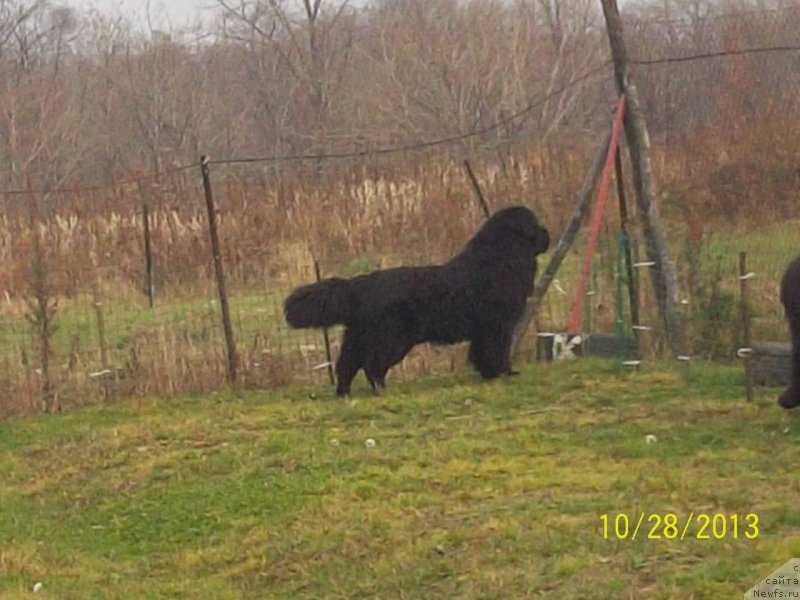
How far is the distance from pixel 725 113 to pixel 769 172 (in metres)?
5.04

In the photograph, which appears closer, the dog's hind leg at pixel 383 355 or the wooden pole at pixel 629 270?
the dog's hind leg at pixel 383 355

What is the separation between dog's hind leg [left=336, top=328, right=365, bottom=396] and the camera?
11.2 meters

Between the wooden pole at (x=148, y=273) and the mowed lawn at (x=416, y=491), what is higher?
the wooden pole at (x=148, y=273)

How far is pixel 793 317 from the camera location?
8625 millimetres

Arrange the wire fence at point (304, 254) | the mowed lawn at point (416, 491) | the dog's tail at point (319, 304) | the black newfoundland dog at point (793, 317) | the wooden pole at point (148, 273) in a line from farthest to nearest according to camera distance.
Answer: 1. the wooden pole at point (148, 273)
2. the wire fence at point (304, 254)
3. the dog's tail at point (319, 304)
4. the black newfoundland dog at point (793, 317)
5. the mowed lawn at point (416, 491)

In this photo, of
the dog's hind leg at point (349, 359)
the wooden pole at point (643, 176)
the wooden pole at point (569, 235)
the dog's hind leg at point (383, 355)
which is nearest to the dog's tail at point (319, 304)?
the dog's hind leg at point (349, 359)

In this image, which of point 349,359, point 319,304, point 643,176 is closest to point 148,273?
point 349,359

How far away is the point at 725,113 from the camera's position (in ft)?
80.6

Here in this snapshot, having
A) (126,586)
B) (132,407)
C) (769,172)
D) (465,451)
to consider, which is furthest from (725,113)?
(126,586)

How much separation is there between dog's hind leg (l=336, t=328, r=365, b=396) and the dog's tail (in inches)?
11.9

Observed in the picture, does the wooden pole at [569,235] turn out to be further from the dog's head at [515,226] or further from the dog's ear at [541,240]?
the dog's head at [515,226]

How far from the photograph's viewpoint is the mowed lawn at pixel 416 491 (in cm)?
591

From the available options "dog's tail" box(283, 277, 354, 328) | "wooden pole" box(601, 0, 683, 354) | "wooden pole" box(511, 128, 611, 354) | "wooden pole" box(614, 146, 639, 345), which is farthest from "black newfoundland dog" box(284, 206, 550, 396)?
"wooden pole" box(601, 0, 683, 354)

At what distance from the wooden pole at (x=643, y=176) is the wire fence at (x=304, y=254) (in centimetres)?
22
